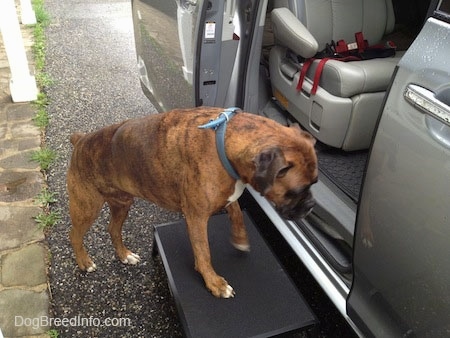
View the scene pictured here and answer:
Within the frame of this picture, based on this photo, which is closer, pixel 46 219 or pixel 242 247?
pixel 242 247

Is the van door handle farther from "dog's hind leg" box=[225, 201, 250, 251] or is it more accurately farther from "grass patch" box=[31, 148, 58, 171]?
"grass patch" box=[31, 148, 58, 171]

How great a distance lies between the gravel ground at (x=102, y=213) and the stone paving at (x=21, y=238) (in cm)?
8

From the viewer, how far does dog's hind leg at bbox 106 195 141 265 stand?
2377mm

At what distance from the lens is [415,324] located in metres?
1.53

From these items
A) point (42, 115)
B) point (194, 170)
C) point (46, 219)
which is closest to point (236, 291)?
point (194, 170)

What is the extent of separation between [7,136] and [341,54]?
3033 millimetres

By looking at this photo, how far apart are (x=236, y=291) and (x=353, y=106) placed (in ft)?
3.93

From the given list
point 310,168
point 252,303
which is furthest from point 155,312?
point 310,168

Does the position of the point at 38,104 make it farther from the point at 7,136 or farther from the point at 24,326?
the point at 24,326

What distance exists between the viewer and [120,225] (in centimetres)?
252

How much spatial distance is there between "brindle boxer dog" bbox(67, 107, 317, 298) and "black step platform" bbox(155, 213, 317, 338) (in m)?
0.09

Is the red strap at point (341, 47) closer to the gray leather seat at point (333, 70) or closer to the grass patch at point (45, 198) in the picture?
the gray leather seat at point (333, 70)

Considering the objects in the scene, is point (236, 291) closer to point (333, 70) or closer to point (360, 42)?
point (333, 70)

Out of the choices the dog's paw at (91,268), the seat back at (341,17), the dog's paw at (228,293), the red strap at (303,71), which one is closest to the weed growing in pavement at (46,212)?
the dog's paw at (91,268)
